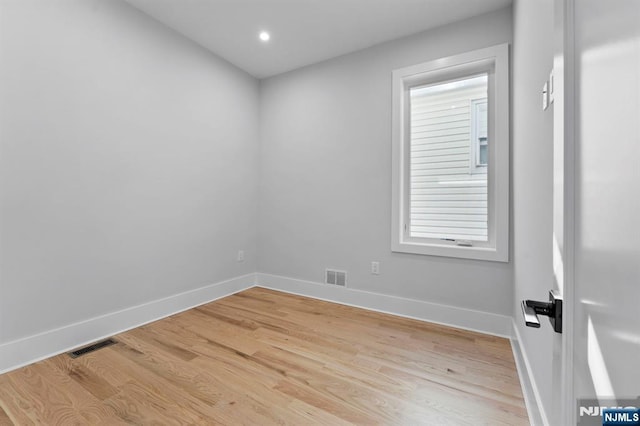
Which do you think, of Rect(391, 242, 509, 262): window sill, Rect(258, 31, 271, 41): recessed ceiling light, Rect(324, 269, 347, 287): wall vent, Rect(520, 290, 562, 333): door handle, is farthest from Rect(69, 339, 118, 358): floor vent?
Rect(258, 31, 271, 41): recessed ceiling light

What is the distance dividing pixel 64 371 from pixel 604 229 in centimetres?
263

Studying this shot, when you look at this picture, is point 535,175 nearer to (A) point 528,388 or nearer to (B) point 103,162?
(A) point 528,388

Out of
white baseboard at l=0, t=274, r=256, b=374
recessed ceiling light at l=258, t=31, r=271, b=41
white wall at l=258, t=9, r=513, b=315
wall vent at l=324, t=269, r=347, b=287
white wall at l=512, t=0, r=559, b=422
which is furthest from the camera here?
wall vent at l=324, t=269, r=347, b=287

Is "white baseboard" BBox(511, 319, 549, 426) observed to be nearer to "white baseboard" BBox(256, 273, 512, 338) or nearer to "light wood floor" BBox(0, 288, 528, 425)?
"light wood floor" BBox(0, 288, 528, 425)

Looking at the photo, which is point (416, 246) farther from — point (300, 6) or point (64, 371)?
point (64, 371)

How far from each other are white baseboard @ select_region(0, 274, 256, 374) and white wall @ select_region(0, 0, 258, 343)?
0.06 meters

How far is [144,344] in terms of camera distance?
212 centimetres

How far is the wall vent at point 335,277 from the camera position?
3074 mm

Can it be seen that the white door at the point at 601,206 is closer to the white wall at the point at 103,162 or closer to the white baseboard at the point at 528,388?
the white baseboard at the point at 528,388

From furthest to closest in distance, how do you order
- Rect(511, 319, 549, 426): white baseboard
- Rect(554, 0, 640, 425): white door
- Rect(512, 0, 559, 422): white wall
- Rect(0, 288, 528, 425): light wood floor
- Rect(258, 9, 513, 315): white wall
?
Rect(258, 9, 513, 315): white wall → Rect(0, 288, 528, 425): light wood floor → Rect(511, 319, 549, 426): white baseboard → Rect(512, 0, 559, 422): white wall → Rect(554, 0, 640, 425): white door

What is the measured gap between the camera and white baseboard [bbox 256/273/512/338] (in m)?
2.37

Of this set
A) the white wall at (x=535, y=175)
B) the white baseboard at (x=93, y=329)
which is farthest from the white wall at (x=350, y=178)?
the white baseboard at (x=93, y=329)

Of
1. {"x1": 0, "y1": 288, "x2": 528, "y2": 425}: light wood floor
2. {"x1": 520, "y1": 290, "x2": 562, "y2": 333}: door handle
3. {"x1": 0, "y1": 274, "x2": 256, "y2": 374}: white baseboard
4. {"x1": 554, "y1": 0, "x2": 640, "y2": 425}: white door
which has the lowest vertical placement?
{"x1": 0, "y1": 288, "x2": 528, "y2": 425}: light wood floor

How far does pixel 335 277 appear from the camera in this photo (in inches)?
123
